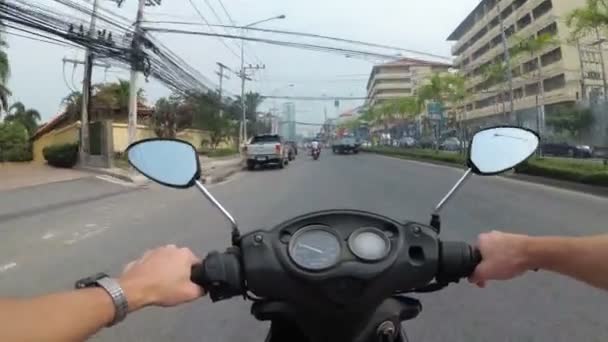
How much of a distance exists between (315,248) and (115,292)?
0.55 meters

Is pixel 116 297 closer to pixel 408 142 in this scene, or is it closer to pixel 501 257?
pixel 501 257

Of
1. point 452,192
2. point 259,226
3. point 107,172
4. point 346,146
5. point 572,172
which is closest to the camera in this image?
point 452,192

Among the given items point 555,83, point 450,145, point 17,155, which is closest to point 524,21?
point 555,83

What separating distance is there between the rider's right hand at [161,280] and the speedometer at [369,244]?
47cm

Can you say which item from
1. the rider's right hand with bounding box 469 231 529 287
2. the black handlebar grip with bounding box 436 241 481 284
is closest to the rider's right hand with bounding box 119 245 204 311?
the black handlebar grip with bounding box 436 241 481 284

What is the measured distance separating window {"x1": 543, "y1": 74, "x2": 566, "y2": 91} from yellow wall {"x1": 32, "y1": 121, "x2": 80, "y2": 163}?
4022 cm

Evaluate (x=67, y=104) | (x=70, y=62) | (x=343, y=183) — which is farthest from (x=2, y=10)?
(x=67, y=104)

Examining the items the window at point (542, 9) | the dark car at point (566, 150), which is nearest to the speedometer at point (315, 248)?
the dark car at point (566, 150)

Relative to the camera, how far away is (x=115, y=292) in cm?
152

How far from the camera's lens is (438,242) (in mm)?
1852

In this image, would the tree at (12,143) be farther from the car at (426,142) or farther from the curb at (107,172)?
the car at (426,142)

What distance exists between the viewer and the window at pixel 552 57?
177 feet

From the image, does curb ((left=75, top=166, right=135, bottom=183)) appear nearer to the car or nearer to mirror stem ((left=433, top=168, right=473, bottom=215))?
mirror stem ((left=433, top=168, right=473, bottom=215))

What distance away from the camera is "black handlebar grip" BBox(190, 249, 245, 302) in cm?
180
